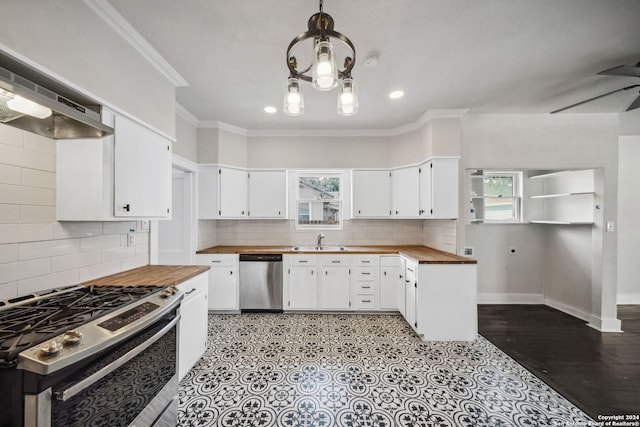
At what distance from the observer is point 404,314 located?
3090 millimetres

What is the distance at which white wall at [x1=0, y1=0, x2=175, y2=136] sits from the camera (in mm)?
1154

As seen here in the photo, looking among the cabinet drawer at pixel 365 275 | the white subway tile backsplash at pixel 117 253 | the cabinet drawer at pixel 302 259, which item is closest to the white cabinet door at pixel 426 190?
the cabinet drawer at pixel 365 275

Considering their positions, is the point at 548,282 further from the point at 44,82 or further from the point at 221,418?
the point at 44,82

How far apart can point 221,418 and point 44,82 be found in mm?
2368

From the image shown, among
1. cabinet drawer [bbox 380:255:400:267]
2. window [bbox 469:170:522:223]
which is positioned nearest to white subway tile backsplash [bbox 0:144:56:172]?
cabinet drawer [bbox 380:255:400:267]

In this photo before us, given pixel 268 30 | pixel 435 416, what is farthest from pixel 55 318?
pixel 435 416

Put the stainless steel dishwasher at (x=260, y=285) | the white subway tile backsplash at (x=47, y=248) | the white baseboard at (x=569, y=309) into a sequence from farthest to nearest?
the stainless steel dishwasher at (x=260, y=285) → the white baseboard at (x=569, y=309) → the white subway tile backsplash at (x=47, y=248)

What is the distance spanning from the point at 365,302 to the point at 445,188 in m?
Answer: 1.92

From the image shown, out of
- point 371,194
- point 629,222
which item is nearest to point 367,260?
point 371,194

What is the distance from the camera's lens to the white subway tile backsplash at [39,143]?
139 cm

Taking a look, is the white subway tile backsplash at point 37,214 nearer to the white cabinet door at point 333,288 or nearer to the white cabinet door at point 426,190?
the white cabinet door at point 333,288

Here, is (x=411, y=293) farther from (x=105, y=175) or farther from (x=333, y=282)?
(x=105, y=175)

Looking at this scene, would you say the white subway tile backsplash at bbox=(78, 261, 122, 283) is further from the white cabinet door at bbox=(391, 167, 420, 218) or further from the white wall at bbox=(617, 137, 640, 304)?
the white wall at bbox=(617, 137, 640, 304)

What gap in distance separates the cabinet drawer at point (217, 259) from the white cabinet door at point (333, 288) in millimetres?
1274
